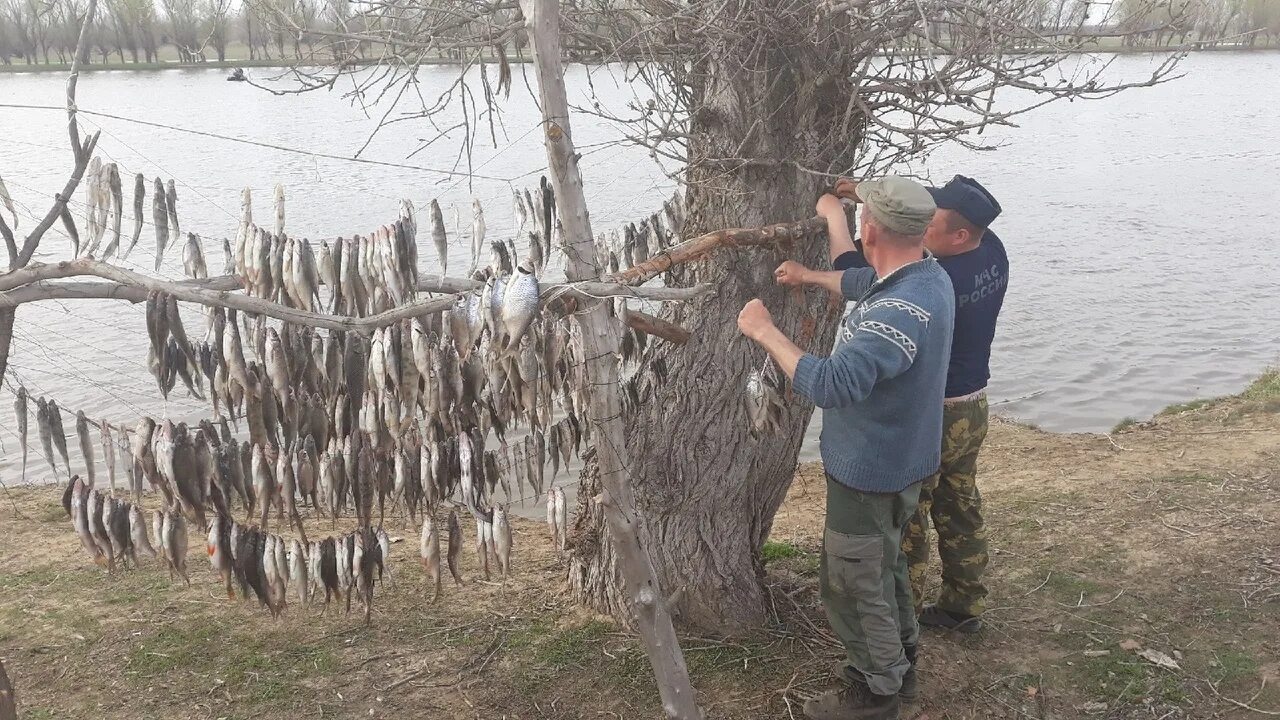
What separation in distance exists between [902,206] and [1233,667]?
3013 mm

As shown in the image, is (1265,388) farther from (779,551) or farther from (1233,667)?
(779,551)

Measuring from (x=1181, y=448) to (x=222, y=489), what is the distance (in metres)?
7.81

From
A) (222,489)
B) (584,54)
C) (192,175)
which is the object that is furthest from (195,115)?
(222,489)

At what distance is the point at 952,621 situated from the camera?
16.2 feet

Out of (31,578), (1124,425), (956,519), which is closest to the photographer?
(956,519)

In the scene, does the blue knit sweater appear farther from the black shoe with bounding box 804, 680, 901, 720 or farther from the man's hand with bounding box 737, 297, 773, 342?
the black shoe with bounding box 804, 680, 901, 720

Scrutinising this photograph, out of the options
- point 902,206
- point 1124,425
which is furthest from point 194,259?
point 1124,425

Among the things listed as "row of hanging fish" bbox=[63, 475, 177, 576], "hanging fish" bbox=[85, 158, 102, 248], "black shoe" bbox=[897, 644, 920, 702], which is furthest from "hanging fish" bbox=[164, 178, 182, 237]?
"black shoe" bbox=[897, 644, 920, 702]

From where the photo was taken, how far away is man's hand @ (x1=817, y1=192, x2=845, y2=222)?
4.49m

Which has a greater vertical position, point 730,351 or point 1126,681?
point 730,351

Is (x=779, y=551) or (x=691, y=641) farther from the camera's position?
(x=779, y=551)

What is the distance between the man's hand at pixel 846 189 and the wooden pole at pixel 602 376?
5.19ft

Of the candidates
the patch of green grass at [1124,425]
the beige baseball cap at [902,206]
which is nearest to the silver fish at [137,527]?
the beige baseball cap at [902,206]

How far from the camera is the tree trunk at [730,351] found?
457 centimetres
